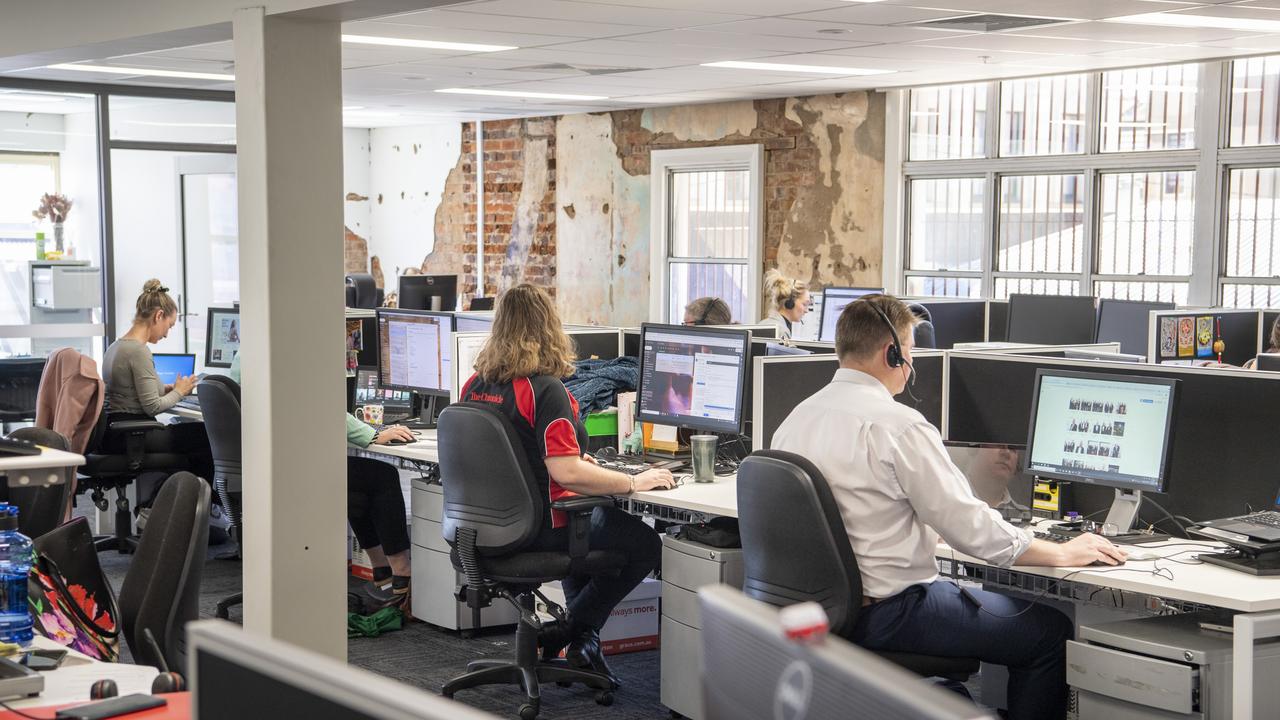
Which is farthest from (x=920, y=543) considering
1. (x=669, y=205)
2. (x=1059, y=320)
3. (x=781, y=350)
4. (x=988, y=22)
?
(x=669, y=205)

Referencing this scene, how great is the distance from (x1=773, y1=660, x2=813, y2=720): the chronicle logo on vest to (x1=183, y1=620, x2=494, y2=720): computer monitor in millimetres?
210

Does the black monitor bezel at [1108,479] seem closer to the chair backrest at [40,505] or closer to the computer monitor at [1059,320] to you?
the chair backrest at [40,505]

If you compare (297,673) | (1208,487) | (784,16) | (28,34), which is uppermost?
(784,16)

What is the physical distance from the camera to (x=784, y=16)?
584 cm

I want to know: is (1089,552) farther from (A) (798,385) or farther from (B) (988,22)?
(B) (988,22)

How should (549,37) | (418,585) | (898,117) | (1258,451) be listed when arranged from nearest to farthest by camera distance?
(1258,451)
(418,585)
(549,37)
(898,117)

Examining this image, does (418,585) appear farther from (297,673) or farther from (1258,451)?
(297,673)

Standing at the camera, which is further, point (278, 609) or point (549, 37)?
point (549, 37)

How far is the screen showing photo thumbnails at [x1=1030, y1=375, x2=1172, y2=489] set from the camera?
3248 millimetres

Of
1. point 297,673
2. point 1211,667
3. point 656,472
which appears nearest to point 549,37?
point 656,472

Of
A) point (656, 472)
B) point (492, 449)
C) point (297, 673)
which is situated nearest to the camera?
point (297, 673)

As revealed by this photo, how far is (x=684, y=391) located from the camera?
4375 millimetres

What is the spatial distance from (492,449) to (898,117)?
580 cm

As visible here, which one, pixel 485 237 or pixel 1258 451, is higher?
pixel 485 237
